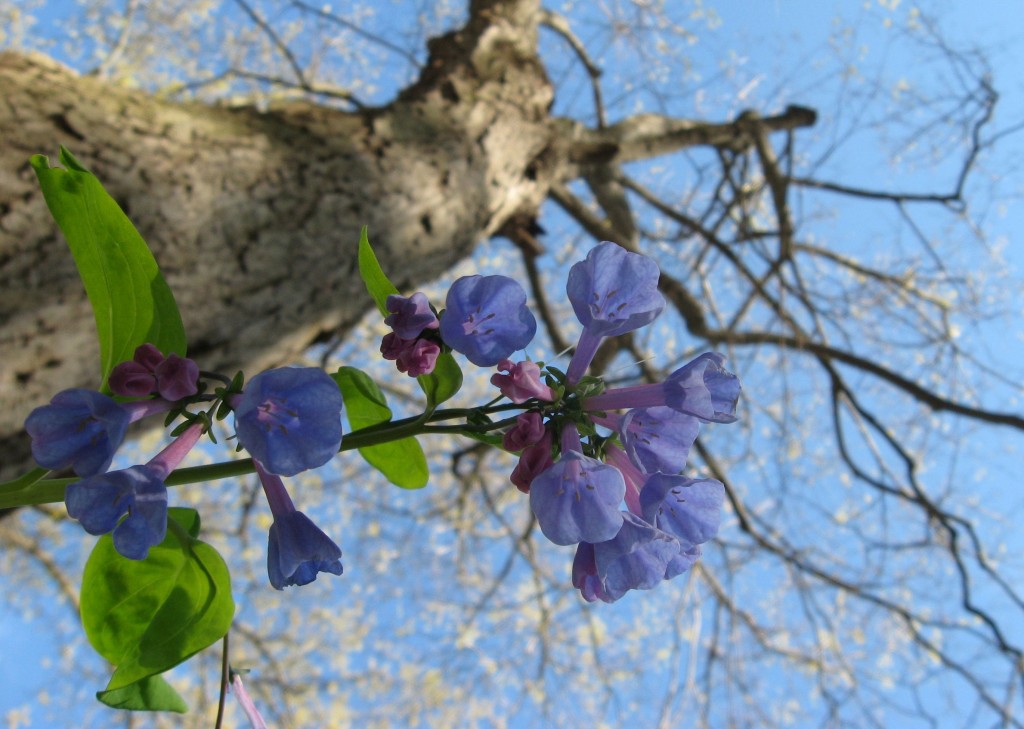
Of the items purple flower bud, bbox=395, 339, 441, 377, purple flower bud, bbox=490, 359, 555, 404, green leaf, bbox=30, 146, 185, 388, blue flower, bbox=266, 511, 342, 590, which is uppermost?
green leaf, bbox=30, 146, 185, 388

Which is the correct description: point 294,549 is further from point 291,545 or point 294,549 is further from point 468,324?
point 468,324

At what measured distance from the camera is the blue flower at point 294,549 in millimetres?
856

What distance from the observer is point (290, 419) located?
2.41 feet

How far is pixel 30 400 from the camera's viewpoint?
2.04 metres

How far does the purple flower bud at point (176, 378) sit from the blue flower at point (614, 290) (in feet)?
1.43

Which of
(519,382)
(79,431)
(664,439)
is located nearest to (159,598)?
(79,431)

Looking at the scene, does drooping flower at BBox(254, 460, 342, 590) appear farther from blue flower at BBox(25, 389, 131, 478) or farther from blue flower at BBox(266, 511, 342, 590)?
blue flower at BBox(25, 389, 131, 478)

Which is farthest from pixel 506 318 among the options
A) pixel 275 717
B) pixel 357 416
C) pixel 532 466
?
pixel 275 717

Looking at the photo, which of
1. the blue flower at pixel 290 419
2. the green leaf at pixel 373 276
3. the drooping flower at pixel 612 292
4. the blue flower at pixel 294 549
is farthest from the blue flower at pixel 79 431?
the drooping flower at pixel 612 292

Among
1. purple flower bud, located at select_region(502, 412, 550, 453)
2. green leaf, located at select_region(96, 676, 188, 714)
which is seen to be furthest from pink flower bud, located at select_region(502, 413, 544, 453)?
green leaf, located at select_region(96, 676, 188, 714)

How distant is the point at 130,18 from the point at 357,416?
5.01 metres

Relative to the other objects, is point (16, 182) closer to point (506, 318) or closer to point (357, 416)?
point (357, 416)

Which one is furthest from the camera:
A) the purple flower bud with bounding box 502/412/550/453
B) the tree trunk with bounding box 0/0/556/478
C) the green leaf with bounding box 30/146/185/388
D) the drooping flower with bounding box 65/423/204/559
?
the tree trunk with bounding box 0/0/556/478

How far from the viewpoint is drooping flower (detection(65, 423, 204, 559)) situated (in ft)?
2.27
